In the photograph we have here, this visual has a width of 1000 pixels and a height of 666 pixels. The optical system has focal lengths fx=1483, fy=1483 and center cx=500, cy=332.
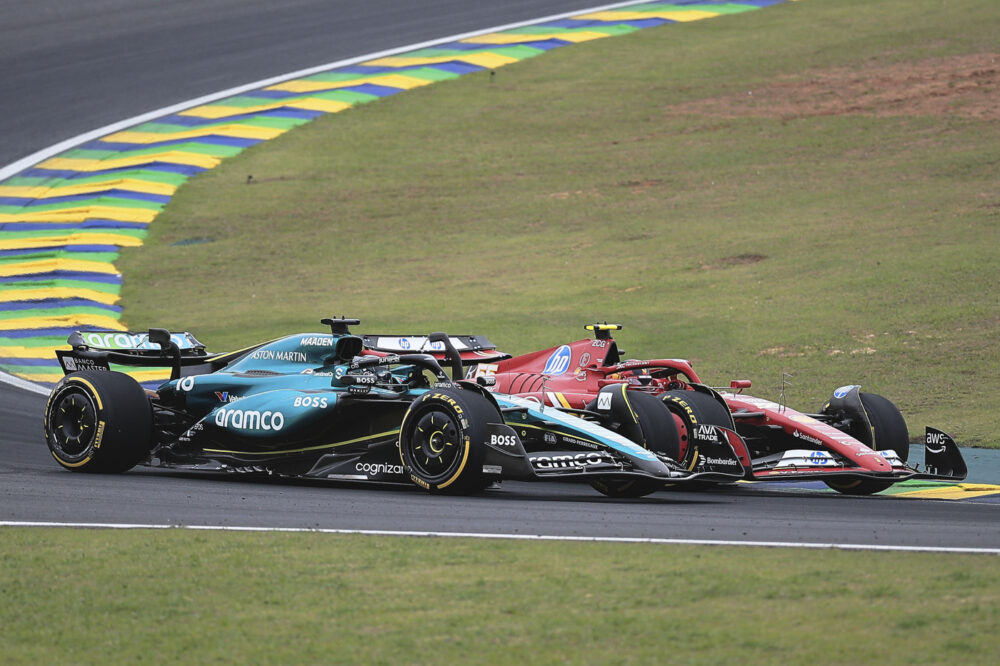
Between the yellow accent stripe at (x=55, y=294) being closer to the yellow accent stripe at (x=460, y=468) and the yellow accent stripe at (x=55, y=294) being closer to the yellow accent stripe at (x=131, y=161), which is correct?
the yellow accent stripe at (x=131, y=161)

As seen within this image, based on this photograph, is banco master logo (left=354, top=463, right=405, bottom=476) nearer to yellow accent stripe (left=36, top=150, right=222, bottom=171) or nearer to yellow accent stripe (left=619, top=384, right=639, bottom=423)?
yellow accent stripe (left=619, top=384, right=639, bottom=423)

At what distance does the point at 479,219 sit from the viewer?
33156 millimetres

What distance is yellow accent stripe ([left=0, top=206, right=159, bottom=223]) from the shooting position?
31297 millimetres

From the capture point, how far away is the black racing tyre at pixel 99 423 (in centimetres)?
1329

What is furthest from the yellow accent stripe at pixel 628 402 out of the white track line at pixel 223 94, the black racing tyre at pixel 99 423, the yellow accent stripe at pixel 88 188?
the white track line at pixel 223 94

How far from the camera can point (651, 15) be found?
4784 centimetres

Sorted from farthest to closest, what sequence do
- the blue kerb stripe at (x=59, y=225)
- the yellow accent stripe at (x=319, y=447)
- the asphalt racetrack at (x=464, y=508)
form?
the blue kerb stripe at (x=59, y=225) < the yellow accent stripe at (x=319, y=447) < the asphalt racetrack at (x=464, y=508)

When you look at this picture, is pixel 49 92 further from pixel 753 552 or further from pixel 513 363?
pixel 753 552

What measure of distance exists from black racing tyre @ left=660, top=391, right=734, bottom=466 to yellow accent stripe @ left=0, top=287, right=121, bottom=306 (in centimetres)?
1544

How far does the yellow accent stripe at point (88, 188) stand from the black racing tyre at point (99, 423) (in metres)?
20.5

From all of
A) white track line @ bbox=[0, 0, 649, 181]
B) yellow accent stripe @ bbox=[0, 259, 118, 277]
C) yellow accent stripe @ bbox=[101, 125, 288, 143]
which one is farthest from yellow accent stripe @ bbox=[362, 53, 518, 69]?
yellow accent stripe @ bbox=[0, 259, 118, 277]

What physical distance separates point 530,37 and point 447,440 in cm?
3569

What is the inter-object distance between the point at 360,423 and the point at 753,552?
500cm

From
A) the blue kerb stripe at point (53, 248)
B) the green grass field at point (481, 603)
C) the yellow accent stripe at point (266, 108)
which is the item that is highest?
the yellow accent stripe at point (266, 108)
